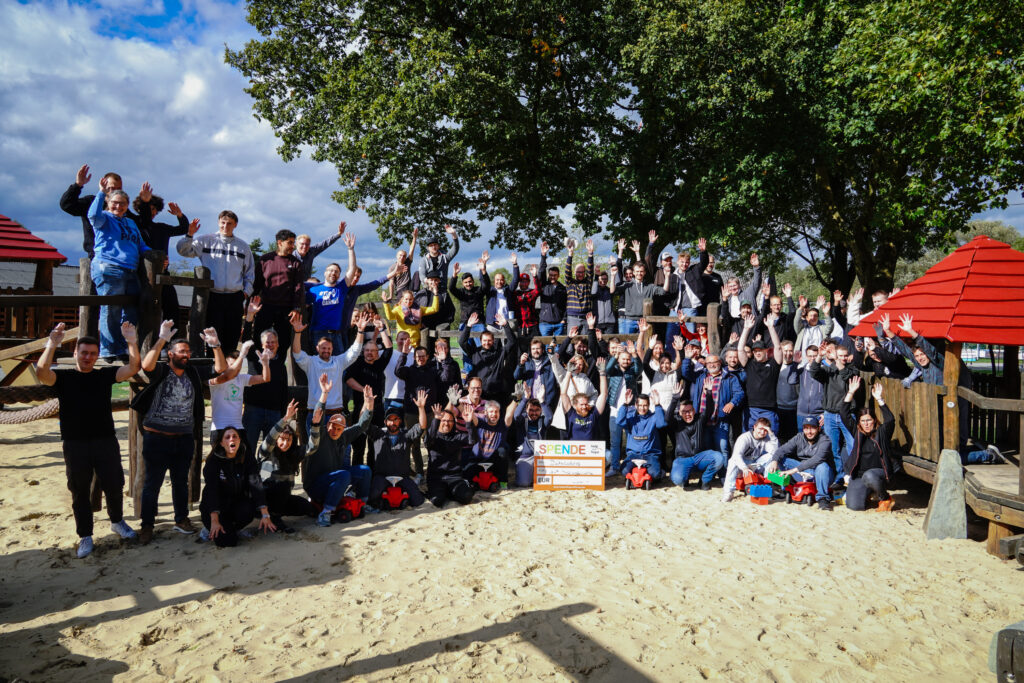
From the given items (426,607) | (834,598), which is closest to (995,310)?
(834,598)

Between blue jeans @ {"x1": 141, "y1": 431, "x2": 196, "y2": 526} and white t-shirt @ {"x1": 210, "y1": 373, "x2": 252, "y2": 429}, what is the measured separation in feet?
1.13

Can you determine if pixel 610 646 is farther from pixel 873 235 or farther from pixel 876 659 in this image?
pixel 873 235

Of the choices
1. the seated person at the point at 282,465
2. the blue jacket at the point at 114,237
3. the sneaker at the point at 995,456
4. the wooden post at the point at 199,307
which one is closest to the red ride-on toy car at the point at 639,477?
the sneaker at the point at 995,456

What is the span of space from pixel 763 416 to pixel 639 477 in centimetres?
207

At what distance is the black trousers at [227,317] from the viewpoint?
7.62 m

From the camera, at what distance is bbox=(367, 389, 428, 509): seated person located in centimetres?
808

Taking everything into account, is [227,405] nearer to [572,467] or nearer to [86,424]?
[86,424]

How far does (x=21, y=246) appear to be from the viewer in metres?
14.3

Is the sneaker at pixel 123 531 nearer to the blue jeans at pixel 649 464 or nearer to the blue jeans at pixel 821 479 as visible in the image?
the blue jeans at pixel 649 464

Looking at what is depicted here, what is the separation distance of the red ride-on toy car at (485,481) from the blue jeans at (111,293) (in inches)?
183

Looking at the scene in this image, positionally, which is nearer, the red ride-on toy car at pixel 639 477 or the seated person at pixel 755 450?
the seated person at pixel 755 450

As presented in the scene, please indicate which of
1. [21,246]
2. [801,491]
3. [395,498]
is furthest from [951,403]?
[21,246]

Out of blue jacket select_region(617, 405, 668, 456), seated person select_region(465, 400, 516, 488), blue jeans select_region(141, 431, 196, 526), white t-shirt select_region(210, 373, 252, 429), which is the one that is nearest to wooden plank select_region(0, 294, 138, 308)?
white t-shirt select_region(210, 373, 252, 429)

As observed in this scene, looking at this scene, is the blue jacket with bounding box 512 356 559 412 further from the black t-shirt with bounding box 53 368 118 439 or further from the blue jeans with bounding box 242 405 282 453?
the black t-shirt with bounding box 53 368 118 439
